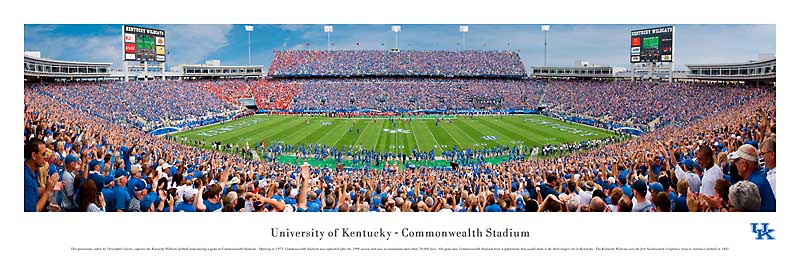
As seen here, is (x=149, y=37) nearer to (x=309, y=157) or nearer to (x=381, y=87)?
(x=309, y=157)

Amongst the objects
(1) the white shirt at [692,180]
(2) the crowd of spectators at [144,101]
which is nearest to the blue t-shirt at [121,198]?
(1) the white shirt at [692,180]

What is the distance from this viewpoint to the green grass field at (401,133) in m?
25.0

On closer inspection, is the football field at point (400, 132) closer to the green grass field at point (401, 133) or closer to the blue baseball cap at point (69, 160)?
the green grass field at point (401, 133)

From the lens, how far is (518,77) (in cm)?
5222

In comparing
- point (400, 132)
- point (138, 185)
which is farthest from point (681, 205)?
point (400, 132)

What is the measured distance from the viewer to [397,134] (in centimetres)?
2816

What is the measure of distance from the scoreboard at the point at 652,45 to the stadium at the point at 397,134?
122 mm

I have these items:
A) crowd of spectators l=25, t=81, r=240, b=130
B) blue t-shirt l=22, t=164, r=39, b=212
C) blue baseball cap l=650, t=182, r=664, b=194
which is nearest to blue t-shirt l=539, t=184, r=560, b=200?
blue baseball cap l=650, t=182, r=664, b=194

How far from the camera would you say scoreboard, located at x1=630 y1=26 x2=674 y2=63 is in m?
29.7

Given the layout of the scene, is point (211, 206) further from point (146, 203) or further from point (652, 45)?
point (652, 45)

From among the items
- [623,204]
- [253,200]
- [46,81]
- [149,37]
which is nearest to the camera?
[623,204]
